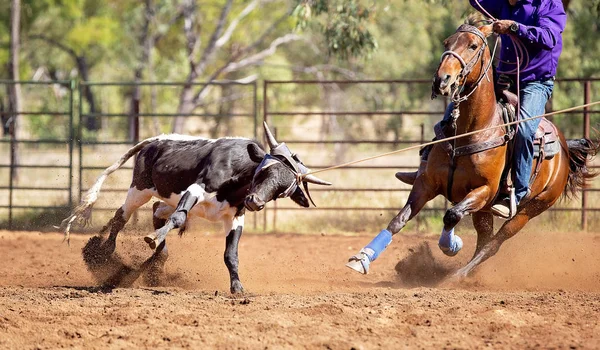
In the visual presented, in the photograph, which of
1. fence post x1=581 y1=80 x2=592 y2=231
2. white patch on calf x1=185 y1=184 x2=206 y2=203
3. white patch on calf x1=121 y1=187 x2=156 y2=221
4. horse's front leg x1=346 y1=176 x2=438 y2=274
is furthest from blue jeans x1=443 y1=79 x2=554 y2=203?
fence post x1=581 y1=80 x2=592 y2=231

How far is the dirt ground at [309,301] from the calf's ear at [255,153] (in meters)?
1.15

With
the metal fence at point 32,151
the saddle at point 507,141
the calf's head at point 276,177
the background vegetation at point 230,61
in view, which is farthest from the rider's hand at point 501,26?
the background vegetation at point 230,61

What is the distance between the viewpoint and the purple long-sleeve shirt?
6676 millimetres

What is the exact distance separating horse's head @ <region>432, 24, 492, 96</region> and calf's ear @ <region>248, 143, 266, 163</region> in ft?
5.37

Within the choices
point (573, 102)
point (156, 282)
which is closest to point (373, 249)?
point (156, 282)

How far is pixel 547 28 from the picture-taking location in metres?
6.75

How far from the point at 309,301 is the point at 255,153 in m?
1.41

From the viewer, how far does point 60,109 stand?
36031 millimetres

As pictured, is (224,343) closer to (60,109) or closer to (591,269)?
(591,269)

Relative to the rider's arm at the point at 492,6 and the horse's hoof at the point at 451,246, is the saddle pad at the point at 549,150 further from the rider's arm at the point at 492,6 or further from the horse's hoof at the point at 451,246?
the rider's arm at the point at 492,6

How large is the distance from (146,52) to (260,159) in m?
24.9

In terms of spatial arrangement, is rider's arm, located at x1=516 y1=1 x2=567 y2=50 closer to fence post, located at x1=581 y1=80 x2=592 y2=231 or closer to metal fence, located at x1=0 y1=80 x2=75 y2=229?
fence post, located at x1=581 y1=80 x2=592 y2=231

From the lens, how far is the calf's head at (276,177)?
648cm

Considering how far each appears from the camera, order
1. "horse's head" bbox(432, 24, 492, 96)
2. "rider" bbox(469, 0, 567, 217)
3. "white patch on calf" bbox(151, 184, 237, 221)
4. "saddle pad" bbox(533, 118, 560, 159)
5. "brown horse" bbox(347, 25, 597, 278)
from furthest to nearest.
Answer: "saddle pad" bbox(533, 118, 560, 159) → "white patch on calf" bbox(151, 184, 237, 221) → "rider" bbox(469, 0, 567, 217) → "brown horse" bbox(347, 25, 597, 278) → "horse's head" bbox(432, 24, 492, 96)
